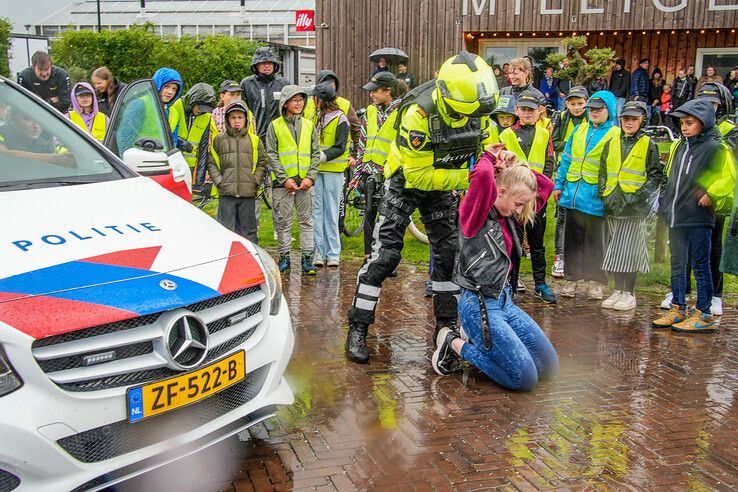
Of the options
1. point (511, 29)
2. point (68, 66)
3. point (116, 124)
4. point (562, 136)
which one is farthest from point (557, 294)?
point (68, 66)

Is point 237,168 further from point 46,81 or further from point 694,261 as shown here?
point 46,81

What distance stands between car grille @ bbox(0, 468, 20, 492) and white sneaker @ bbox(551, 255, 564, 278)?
673 centimetres

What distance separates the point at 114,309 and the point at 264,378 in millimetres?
942

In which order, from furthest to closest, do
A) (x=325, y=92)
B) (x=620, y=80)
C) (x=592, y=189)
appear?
(x=620, y=80) → (x=325, y=92) → (x=592, y=189)

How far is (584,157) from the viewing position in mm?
7828

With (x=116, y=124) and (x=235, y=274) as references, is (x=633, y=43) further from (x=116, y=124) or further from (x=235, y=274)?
(x=235, y=274)

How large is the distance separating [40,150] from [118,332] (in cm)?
186

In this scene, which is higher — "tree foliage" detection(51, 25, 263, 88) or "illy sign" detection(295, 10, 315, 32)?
"illy sign" detection(295, 10, 315, 32)

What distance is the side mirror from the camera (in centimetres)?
519

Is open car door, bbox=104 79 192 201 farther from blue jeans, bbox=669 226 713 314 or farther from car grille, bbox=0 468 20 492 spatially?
blue jeans, bbox=669 226 713 314

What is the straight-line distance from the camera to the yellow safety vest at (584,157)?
7.73 meters

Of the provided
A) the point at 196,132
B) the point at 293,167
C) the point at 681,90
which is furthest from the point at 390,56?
the point at 681,90

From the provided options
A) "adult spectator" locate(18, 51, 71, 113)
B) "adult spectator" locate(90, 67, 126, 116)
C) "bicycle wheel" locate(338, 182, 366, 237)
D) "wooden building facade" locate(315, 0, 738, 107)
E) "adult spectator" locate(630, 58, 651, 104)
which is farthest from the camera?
"wooden building facade" locate(315, 0, 738, 107)

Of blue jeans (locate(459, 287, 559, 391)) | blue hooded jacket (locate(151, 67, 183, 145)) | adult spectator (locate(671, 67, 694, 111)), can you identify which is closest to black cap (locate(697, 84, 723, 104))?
blue jeans (locate(459, 287, 559, 391))
